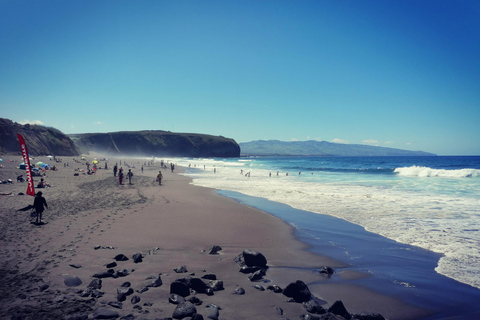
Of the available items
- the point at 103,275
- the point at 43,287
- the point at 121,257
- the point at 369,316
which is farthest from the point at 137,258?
the point at 369,316

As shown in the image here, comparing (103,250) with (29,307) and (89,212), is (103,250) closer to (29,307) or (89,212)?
(29,307)

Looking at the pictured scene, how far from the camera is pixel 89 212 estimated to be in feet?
43.8

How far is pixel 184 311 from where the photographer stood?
14.9 ft

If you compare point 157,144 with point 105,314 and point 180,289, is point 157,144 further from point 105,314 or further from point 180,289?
Result: point 105,314

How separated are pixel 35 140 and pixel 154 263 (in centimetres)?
8136

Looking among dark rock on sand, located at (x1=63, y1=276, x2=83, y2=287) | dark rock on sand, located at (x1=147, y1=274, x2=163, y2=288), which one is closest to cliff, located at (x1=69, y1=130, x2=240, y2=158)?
dark rock on sand, located at (x1=63, y1=276, x2=83, y2=287)

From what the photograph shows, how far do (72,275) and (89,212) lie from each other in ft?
26.5

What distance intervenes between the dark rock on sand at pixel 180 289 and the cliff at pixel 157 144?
154m

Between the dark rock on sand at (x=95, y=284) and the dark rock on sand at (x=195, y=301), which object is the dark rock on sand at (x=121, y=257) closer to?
the dark rock on sand at (x=95, y=284)

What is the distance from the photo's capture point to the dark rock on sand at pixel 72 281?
5594 mm

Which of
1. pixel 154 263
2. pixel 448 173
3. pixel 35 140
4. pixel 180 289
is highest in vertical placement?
pixel 35 140

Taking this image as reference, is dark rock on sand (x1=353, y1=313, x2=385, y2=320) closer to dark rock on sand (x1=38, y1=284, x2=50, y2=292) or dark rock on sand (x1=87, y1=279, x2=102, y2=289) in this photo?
dark rock on sand (x1=87, y1=279, x2=102, y2=289)

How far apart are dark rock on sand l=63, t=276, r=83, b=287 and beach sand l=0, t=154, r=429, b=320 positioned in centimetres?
9

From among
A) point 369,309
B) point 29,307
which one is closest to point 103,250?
point 29,307
